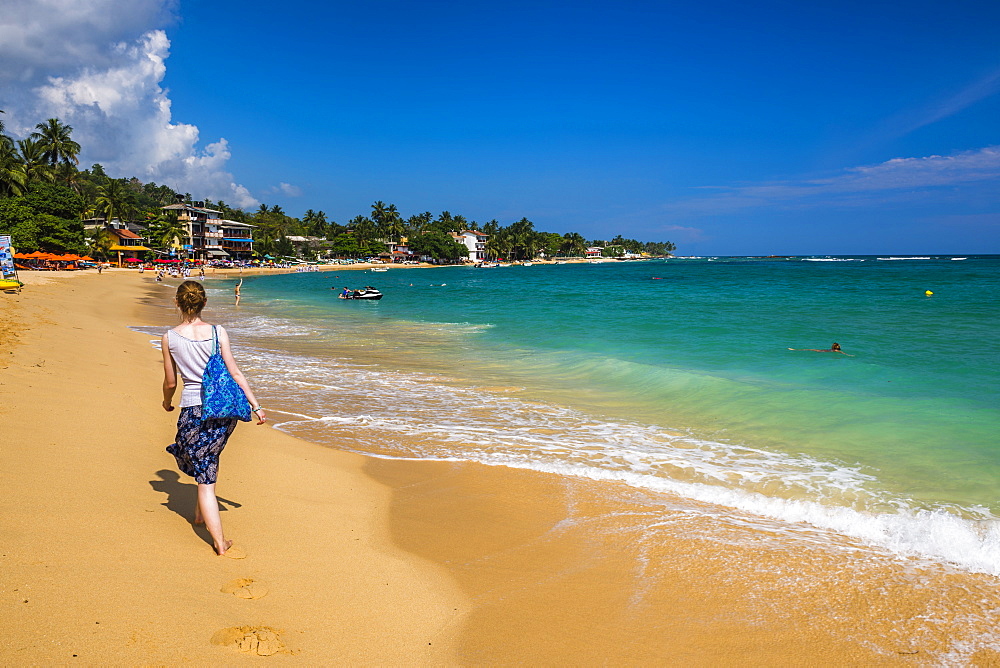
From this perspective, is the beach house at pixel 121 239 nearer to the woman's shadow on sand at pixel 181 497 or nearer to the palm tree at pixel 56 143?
the palm tree at pixel 56 143

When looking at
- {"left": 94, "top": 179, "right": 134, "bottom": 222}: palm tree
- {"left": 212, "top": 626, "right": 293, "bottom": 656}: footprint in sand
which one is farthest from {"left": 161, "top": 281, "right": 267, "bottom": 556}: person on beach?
{"left": 94, "top": 179, "right": 134, "bottom": 222}: palm tree

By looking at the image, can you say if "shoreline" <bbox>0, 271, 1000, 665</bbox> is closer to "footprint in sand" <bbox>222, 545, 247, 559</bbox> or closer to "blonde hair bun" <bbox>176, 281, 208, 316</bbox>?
"footprint in sand" <bbox>222, 545, 247, 559</bbox>

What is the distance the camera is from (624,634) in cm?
354

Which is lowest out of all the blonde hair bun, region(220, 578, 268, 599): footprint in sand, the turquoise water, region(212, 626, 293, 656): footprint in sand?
the turquoise water

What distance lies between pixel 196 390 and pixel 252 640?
1591mm

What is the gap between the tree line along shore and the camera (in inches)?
2077

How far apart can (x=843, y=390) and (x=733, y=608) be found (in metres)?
9.64

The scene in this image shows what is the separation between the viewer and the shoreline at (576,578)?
3387 millimetres

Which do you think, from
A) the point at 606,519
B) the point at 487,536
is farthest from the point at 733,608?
the point at 487,536

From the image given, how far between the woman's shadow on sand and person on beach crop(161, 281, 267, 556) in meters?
0.52

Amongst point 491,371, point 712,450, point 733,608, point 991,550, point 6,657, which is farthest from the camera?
point 491,371

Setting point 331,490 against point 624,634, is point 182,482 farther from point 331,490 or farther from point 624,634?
point 624,634


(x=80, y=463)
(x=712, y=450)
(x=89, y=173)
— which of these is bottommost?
(x=712, y=450)

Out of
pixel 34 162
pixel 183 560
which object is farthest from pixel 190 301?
pixel 34 162
